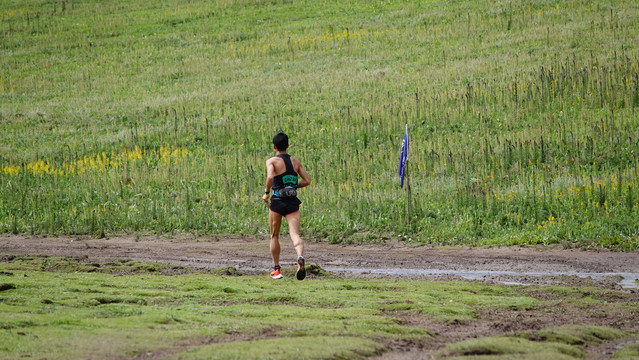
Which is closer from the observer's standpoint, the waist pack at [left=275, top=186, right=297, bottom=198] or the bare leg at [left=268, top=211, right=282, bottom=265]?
the waist pack at [left=275, top=186, right=297, bottom=198]

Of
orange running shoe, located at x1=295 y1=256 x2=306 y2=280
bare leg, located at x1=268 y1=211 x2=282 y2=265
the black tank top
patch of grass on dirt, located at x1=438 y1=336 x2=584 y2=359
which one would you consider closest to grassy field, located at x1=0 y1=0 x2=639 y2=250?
bare leg, located at x1=268 y1=211 x2=282 y2=265

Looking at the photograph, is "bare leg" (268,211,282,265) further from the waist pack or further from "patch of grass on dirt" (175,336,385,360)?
"patch of grass on dirt" (175,336,385,360)

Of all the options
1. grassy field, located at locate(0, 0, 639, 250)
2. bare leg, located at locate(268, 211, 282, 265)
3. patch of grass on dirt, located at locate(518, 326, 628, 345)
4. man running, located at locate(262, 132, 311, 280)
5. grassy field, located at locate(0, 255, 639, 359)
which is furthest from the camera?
grassy field, located at locate(0, 0, 639, 250)

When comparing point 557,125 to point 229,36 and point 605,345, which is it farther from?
point 229,36

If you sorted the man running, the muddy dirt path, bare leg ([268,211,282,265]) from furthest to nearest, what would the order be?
the muddy dirt path, bare leg ([268,211,282,265]), the man running

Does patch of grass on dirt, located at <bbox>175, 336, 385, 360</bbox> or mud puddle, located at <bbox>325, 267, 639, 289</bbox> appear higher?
patch of grass on dirt, located at <bbox>175, 336, 385, 360</bbox>

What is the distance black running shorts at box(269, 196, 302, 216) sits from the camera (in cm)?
1090

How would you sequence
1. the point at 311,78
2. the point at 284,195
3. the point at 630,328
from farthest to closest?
the point at 311,78 → the point at 284,195 → the point at 630,328

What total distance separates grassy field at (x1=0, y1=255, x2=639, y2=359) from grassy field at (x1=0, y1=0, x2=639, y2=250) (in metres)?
5.83

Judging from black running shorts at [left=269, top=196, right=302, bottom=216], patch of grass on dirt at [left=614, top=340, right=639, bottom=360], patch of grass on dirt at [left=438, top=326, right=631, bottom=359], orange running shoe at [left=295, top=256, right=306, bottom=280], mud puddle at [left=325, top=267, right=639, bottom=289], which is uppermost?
black running shorts at [left=269, top=196, right=302, bottom=216]

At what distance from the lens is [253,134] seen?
1121 inches

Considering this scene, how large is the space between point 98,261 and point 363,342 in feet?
27.8

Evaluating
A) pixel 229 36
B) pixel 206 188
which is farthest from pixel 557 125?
pixel 229 36

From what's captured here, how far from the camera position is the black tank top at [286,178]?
10.8m
